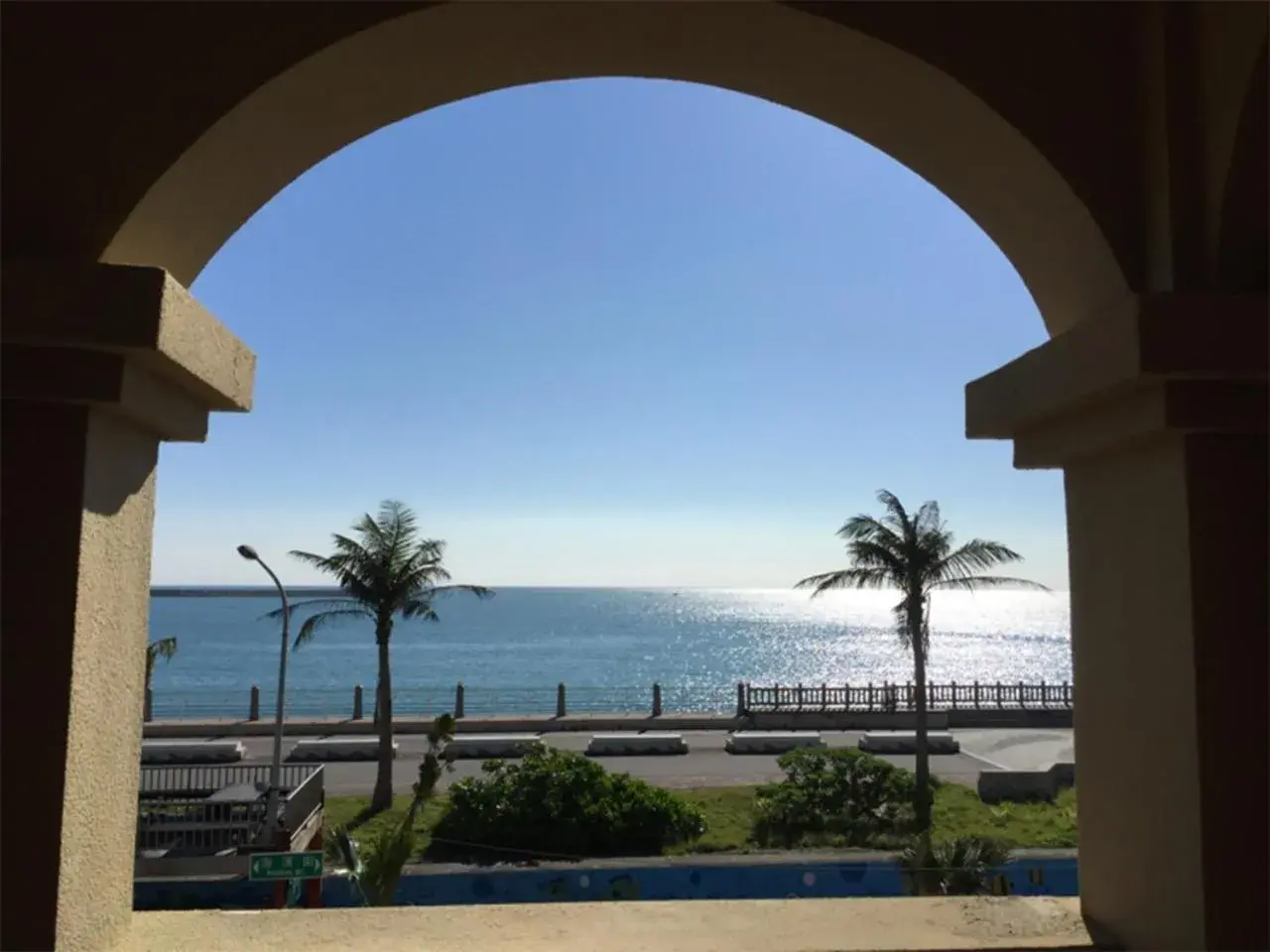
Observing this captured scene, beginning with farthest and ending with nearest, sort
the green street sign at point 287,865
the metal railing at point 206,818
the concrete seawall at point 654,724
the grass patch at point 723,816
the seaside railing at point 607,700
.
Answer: the seaside railing at point 607,700 < the concrete seawall at point 654,724 < the grass patch at point 723,816 < the metal railing at point 206,818 < the green street sign at point 287,865

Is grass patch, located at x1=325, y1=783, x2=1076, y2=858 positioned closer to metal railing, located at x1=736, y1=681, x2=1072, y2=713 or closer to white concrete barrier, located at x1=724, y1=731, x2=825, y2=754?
white concrete barrier, located at x1=724, y1=731, x2=825, y2=754

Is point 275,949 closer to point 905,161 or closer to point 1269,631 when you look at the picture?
point 1269,631

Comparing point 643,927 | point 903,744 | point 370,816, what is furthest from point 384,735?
point 643,927

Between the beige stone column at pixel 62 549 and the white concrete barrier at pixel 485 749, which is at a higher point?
the beige stone column at pixel 62 549

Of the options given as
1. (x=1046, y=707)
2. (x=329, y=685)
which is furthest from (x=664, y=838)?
(x=329, y=685)

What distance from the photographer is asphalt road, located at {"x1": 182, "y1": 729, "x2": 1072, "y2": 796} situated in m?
22.0

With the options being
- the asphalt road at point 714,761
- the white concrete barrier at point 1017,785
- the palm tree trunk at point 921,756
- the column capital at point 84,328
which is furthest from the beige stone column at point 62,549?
the asphalt road at point 714,761

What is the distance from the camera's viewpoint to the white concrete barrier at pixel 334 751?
25.9m

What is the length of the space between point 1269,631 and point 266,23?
2651 millimetres

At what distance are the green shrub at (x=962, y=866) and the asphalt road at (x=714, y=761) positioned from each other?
9.81 m

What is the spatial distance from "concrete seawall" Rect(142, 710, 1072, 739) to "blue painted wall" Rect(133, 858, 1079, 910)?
58.8 ft

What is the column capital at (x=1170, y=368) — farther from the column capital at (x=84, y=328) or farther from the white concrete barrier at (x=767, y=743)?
the white concrete barrier at (x=767, y=743)

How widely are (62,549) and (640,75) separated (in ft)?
6.40

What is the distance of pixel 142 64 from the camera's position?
216cm
